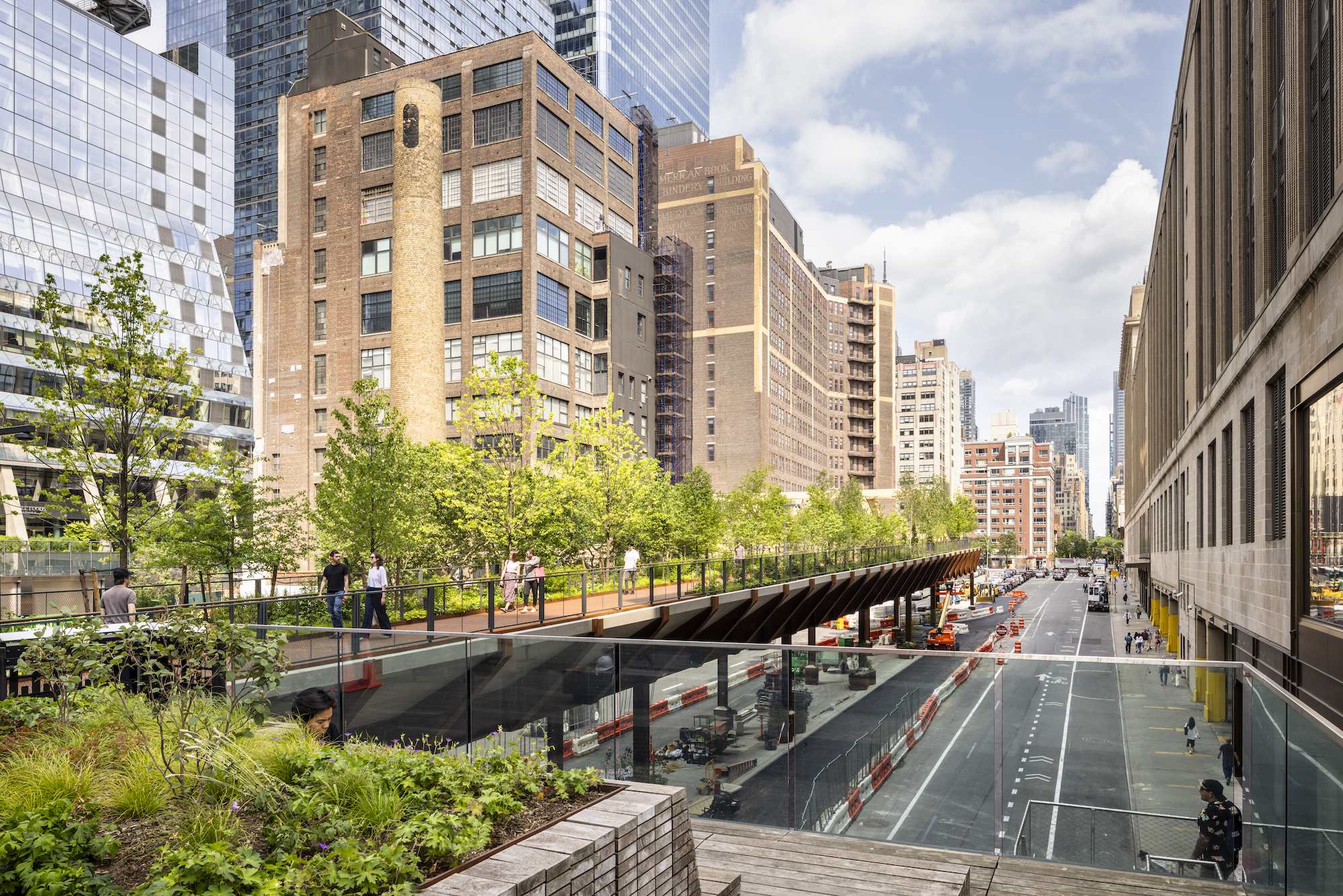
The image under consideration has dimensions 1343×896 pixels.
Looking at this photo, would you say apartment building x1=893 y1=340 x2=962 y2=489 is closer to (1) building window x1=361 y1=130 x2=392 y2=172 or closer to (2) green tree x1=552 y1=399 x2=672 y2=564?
(1) building window x1=361 y1=130 x2=392 y2=172

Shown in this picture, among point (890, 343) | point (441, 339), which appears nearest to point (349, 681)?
point (441, 339)

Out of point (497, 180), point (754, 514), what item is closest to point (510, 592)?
point (497, 180)

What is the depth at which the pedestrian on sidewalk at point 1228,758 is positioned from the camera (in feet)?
18.9

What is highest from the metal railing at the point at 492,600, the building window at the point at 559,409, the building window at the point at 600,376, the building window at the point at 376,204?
the building window at the point at 376,204

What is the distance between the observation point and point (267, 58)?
434 ft

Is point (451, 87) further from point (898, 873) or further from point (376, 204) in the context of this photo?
point (898, 873)

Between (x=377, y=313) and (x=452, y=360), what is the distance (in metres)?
6.21

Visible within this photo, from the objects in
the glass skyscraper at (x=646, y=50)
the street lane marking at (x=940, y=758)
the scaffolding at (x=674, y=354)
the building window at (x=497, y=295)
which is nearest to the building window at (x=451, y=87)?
the building window at (x=497, y=295)

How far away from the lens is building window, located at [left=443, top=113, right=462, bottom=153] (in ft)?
185

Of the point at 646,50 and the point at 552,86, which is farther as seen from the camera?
the point at 646,50

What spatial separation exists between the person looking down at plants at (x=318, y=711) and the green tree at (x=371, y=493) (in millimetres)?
17663

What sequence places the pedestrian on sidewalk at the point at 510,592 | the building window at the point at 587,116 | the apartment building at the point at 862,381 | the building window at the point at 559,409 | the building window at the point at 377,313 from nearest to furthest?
the pedestrian on sidewalk at the point at 510,592 < the building window at the point at 559,409 < the building window at the point at 377,313 < the building window at the point at 587,116 < the apartment building at the point at 862,381

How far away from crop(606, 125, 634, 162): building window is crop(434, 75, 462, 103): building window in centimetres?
1071

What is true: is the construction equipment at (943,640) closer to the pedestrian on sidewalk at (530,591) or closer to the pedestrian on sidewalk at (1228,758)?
the pedestrian on sidewalk at (530,591)
